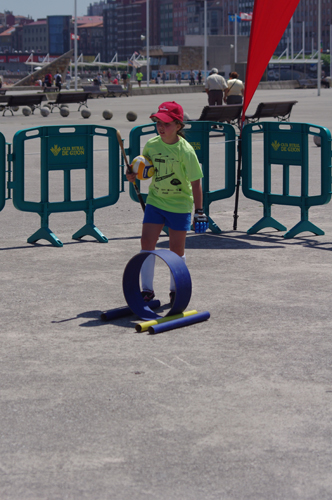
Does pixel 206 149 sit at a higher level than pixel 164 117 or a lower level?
lower

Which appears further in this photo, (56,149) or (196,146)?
(196,146)

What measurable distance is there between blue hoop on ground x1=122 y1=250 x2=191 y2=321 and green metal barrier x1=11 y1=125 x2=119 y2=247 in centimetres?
290

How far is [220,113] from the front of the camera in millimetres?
23047

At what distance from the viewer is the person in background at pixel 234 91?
2377cm

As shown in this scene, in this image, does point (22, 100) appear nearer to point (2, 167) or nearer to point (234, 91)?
point (234, 91)

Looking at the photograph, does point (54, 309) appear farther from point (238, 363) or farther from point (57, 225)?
point (57, 225)

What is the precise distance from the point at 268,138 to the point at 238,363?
534 cm

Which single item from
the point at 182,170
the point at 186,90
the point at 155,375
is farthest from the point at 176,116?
the point at 186,90

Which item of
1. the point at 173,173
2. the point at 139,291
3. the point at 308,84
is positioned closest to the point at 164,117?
the point at 173,173

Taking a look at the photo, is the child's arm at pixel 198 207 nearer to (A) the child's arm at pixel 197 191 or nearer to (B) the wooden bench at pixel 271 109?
(A) the child's arm at pixel 197 191

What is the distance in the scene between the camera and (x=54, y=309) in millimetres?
6328

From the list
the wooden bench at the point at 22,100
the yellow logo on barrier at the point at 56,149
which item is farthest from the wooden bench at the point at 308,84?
the yellow logo on barrier at the point at 56,149

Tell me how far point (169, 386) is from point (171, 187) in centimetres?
210

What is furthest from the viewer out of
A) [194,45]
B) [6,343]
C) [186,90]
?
[194,45]
